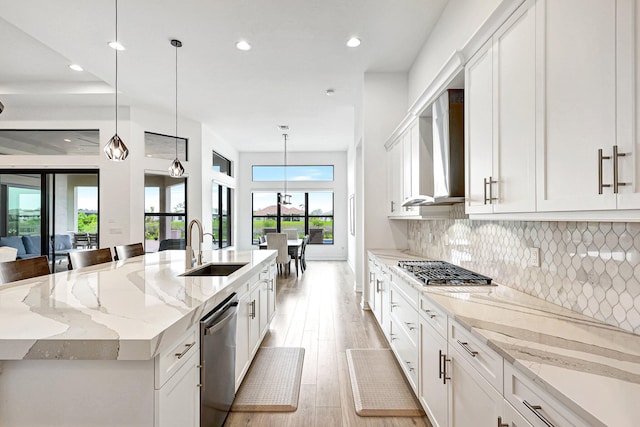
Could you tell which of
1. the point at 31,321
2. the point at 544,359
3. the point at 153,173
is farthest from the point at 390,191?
the point at 153,173

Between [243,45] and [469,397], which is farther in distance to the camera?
[243,45]

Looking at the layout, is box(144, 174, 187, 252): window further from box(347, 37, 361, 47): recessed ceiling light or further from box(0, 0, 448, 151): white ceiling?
box(347, 37, 361, 47): recessed ceiling light

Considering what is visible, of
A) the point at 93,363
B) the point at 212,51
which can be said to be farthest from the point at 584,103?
the point at 212,51

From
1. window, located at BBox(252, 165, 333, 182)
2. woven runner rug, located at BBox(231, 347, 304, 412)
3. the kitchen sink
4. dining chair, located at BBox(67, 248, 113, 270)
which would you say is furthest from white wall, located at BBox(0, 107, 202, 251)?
window, located at BBox(252, 165, 333, 182)

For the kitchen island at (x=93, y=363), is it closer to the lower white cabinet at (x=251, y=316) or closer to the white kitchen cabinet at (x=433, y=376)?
the lower white cabinet at (x=251, y=316)

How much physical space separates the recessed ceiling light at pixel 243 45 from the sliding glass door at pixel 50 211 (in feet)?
12.5

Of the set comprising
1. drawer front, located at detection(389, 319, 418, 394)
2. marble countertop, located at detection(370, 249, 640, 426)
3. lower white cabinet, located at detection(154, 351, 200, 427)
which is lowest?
drawer front, located at detection(389, 319, 418, 394)

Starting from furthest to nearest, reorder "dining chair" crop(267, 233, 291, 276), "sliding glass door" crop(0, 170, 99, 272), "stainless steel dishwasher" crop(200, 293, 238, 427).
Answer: "dining chair" crop(267, 233, 291, 276), "sliding glass door" crop(0, 170, 99, 272), "stainless steel dishwasher" crop(200, 293, 238, 427)

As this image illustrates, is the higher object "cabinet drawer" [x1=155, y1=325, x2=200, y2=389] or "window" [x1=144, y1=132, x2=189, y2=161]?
"window" [x1=144, y1=132, x2=189, y2=161]

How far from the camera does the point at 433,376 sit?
1789mm

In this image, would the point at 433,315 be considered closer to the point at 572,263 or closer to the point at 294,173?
the point at 572,263

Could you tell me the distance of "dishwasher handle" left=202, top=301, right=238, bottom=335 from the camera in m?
1.60

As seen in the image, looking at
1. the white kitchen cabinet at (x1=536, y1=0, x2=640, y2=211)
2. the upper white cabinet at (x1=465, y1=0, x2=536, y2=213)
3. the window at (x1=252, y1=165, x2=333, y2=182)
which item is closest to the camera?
the white kitchen cabinet at (x1=536, y1=0, x2=640, y2=211)

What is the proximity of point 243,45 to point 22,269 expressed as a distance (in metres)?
3.04
